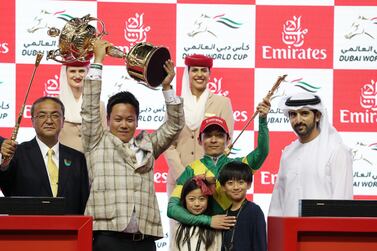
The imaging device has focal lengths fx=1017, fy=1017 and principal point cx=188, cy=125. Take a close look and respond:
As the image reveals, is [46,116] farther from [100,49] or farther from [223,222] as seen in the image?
[223,222]

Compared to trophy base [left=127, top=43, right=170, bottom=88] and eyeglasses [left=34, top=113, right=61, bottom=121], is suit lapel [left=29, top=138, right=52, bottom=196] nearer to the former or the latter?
eyeglasses [left=34, top=113, right=61, bottom=121]

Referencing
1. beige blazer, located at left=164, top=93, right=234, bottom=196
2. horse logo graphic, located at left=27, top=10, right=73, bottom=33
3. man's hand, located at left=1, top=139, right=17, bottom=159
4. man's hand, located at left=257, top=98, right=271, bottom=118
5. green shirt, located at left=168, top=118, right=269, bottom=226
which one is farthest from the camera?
horse logo graphic, located at left=27, top=10, right=73, bottom=33

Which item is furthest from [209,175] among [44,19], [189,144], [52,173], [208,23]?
[44,19]

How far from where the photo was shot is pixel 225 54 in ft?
23.0

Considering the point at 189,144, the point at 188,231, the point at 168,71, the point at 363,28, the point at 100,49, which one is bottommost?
the point at 188,231

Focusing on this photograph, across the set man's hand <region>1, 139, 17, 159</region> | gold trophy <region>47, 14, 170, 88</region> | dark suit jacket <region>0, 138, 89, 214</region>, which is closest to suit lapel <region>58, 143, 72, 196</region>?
dark suit jacket <region>0, 138, 89, 214</region>

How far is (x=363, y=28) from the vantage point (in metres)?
7.05

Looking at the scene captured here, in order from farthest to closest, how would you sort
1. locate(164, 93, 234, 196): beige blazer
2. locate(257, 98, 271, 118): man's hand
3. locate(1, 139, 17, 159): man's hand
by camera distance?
locate(164, 93, 234, 196): beige blazer → locate(257, 98, 271, 118): man's hand → locate(1, 139, 17, 159): man's hand

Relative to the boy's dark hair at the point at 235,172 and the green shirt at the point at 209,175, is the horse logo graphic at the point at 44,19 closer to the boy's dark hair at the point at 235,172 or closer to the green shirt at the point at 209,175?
the green shirt at the point at 209,175

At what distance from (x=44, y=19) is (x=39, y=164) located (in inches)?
93.9

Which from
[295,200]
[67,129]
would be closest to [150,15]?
[67,129]

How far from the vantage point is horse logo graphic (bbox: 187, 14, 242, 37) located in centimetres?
701

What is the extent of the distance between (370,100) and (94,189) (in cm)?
292

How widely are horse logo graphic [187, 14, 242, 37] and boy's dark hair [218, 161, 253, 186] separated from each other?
2.42 meters
